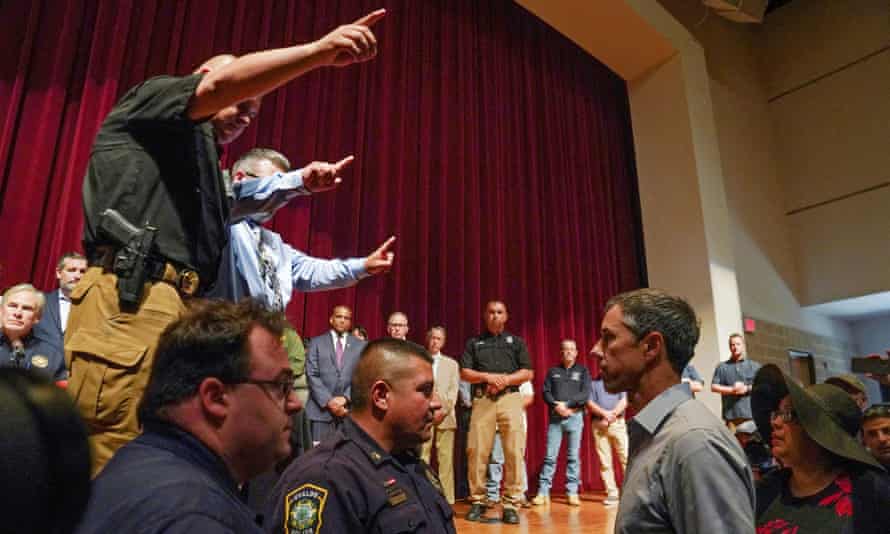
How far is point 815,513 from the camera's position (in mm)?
1619

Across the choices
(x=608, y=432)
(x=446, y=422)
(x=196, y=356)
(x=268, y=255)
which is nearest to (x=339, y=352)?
(x=446, y=422)

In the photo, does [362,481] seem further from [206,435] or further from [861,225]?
[861,225]

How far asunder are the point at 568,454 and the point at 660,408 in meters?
4.50

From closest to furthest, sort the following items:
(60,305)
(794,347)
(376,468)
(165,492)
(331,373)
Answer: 1. (165,492)
2. (376,468)
3. (60,305)
4. (331,373)
5. (794,347)

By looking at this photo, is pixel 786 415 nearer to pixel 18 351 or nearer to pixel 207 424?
pixel 207 424

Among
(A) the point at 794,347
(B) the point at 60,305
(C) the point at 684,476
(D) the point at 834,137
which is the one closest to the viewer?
(C) the point at 684,476

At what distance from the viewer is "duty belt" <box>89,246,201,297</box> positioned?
1.29 metres

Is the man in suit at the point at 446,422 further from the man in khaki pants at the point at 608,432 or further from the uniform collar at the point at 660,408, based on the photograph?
the uniform collar at the point at 660,408

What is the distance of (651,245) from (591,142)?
1.48 m

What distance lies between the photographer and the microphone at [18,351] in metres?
2.74

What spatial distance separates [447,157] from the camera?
20.5 ft

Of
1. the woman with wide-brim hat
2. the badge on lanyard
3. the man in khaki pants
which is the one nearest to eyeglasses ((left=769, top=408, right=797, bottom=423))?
the woman with wide-brim hat

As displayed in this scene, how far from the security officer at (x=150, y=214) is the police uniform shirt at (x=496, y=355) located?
346 centimetres

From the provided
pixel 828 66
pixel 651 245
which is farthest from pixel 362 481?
pixel 828 66
